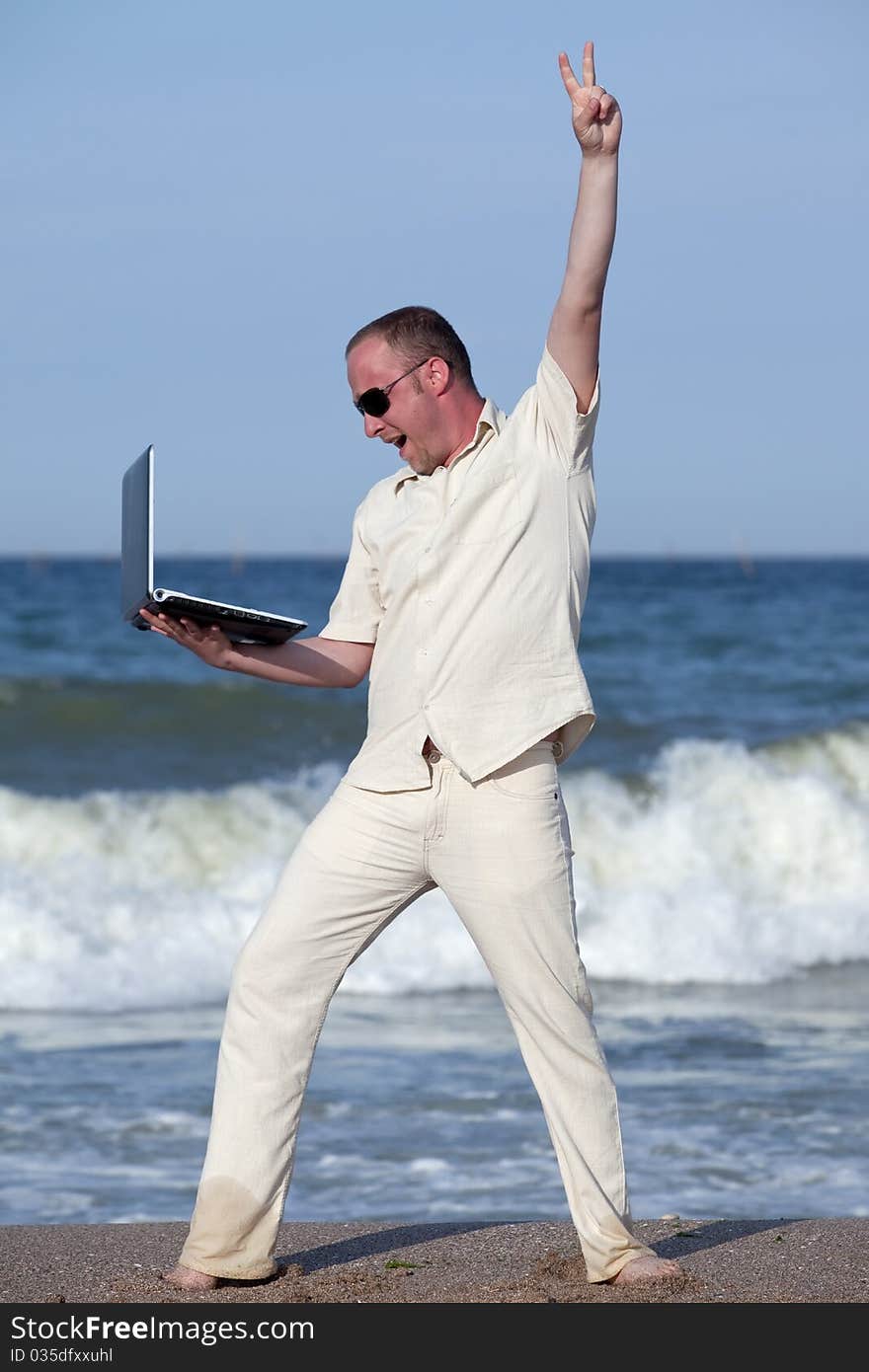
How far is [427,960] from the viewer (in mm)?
8586

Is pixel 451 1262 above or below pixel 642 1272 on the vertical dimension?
below

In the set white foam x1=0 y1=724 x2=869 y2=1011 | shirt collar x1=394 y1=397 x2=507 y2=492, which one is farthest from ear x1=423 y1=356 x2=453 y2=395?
white foam x1=0 y1=724 x2=869 y2=1011

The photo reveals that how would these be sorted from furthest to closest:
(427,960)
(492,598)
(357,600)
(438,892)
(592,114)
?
(438,892), (427,960), (357,600), (492,598), (592,114)

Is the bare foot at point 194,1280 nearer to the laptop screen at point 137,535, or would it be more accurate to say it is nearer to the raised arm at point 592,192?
the laptop screen at point 137,535

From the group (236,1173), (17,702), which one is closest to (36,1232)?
(236,1173)

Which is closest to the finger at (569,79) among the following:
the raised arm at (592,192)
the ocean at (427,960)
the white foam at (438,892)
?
the raised arm at (592,192)

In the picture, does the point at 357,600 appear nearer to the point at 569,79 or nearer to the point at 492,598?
the point at 492,598

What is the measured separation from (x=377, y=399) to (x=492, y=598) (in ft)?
1.57

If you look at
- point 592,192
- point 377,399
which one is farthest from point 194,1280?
point 592,192

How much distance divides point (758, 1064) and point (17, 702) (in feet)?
33.1

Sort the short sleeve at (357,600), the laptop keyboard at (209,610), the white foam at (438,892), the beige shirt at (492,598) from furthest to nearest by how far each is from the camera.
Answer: the white foam at (438,892), the short sleeve at (357,600), the beige shirt at (492,598), the laptop keyboard at (209,610)

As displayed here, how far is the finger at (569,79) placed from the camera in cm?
331

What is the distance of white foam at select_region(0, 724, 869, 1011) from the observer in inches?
337

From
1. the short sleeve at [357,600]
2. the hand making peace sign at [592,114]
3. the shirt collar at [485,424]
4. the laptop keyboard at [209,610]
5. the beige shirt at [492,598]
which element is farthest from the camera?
the short sleeve at [357,600]
